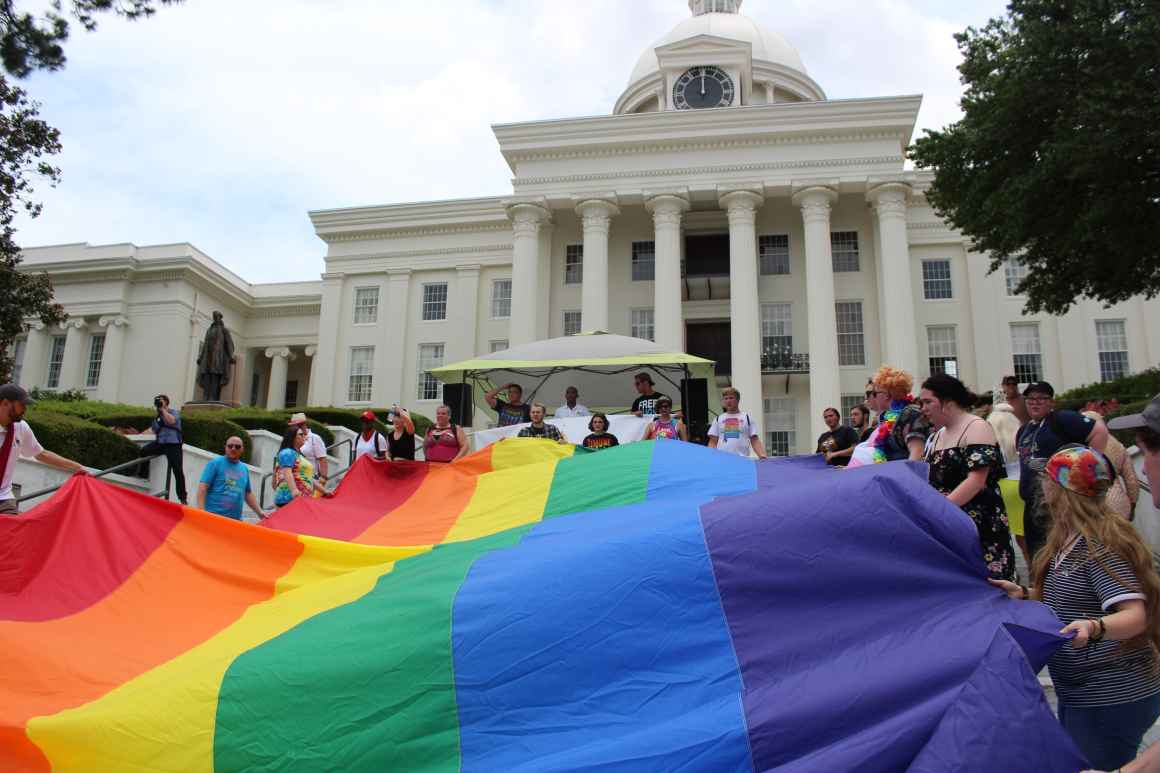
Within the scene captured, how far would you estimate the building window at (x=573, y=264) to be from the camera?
3509 centimetres

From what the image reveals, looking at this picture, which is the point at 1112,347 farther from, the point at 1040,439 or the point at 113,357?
the point at 113,357

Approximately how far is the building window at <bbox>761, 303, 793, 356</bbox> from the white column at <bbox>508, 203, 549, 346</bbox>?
9.09 m

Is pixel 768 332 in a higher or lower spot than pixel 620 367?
higher

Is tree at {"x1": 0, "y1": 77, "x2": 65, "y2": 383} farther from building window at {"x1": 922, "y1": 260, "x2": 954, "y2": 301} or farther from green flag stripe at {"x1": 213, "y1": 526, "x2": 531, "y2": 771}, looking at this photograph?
building window at {"x1": 922, "y1": 260, "x2": 954, "y2": 301}

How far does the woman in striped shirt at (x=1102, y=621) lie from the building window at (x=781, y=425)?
29.4 metres

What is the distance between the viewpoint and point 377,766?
331 centimetres

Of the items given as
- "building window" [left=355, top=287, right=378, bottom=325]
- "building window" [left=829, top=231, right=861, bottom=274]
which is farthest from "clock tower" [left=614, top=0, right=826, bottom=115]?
"building window" [left=355, top=287, right=378, bottom=325]

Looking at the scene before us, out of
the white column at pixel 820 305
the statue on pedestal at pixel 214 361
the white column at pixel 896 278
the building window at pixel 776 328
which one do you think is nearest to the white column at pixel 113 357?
the statue on pedestal at pixel 214 361

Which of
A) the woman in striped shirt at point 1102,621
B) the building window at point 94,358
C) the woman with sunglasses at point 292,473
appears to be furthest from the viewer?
the building window at point 94,358

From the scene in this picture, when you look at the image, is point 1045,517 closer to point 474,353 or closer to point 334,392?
point 474,353

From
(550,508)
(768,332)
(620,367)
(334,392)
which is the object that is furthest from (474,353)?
(550,508)

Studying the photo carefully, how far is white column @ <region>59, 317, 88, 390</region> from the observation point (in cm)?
4278

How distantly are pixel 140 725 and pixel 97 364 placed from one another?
46257mm

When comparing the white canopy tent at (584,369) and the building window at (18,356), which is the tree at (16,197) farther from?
the building window at (18,356)
